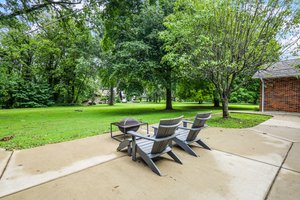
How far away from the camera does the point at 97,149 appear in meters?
4.11

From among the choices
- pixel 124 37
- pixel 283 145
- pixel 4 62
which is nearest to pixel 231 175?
pixel 283 145

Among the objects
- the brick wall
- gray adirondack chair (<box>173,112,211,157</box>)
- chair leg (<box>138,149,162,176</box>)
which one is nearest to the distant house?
the brick wall

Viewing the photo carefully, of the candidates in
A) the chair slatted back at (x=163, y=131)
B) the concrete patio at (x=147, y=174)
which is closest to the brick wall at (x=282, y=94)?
the concrete patio at (x=147, y=174)

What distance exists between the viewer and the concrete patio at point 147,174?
2299 mm

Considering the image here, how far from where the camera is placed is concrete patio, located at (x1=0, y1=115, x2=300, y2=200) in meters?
2.30

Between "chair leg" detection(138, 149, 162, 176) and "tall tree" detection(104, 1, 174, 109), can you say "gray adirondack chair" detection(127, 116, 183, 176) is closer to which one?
"chair leg" detection(138, 149, 162, 176)

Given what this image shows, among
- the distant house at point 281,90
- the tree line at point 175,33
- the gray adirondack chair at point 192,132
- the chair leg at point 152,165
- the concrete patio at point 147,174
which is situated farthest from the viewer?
the distant house at point 281,90

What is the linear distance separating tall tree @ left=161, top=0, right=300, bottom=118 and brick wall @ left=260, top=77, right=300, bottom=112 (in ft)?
19.0

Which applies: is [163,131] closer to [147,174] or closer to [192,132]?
[147,174]

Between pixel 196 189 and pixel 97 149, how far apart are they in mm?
2674

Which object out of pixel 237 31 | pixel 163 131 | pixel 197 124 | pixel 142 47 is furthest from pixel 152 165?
pixel 142 47

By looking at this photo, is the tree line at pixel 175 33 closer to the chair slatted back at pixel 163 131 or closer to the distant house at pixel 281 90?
the chair slatted back at pixel 163 131

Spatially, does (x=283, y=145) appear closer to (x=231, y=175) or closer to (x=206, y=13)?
(x=231, y=175)

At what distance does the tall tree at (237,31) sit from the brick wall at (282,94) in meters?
5.79
